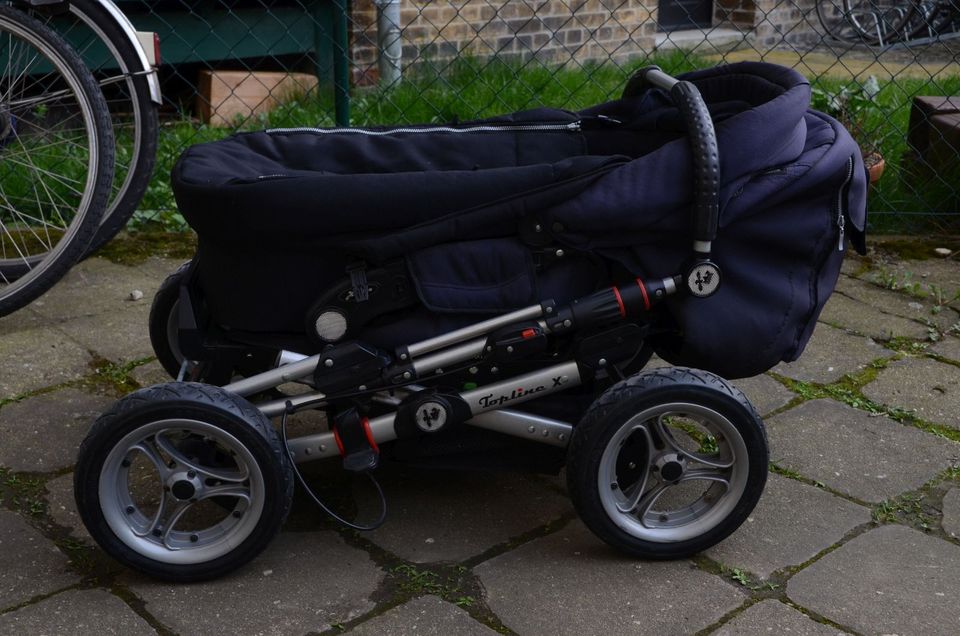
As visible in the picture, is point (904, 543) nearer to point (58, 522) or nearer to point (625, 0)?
→ point (58, 522)

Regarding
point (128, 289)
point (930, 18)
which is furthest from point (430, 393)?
point (930, 18)

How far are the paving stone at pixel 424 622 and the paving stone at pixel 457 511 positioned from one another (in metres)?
0.18

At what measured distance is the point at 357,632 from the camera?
92.7 inches

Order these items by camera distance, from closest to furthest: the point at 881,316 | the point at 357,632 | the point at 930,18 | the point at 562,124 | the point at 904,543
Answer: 1. the point at 357,632
2. the point at 904,543
3. the point at 562,124
4. the point at 881,316
5. the point at 930,18

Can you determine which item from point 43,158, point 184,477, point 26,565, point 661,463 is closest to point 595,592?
point 661,463

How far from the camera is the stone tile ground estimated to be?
2402 mm

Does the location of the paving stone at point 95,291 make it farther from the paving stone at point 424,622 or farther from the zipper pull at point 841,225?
the zipper pull at point 841,225

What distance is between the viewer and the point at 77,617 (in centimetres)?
238

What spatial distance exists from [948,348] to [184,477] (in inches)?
95.4

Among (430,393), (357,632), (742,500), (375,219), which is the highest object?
(375,219)

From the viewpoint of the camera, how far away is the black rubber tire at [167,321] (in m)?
3.11

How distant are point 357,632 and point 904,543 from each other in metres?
1.21

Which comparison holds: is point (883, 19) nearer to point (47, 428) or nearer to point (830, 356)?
point (830, 356)

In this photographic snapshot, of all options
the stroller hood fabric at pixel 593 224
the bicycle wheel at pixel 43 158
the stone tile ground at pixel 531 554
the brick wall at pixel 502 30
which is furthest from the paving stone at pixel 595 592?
the brick wall at pixel 502 30
